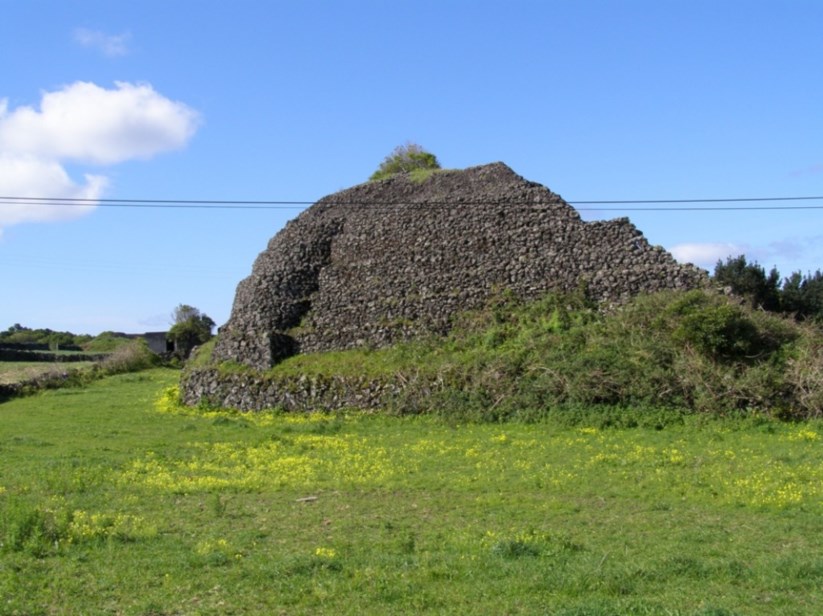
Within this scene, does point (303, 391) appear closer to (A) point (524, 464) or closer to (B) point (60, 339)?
(A) point (524, 464)

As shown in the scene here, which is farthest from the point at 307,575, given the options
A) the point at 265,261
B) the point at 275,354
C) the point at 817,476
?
the point at 265,261

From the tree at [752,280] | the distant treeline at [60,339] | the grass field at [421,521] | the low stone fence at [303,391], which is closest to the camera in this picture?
the grass field at [421,521]

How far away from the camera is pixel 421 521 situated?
12.7 meters

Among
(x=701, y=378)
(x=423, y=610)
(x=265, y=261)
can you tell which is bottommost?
(x=423, y=610)

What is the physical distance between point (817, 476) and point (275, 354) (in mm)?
19313

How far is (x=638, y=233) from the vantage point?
28.8 metres

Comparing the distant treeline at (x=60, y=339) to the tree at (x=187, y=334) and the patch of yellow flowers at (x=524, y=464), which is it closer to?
the tree at (x=187, y=334)

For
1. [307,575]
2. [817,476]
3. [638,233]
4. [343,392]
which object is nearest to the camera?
[307,575]

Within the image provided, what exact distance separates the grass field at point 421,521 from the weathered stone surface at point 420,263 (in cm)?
738

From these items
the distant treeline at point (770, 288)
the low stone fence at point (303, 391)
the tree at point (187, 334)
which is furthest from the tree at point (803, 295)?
the tree at point (187, 334)

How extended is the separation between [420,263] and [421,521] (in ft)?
63.6

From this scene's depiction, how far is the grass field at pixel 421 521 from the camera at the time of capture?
8781mm

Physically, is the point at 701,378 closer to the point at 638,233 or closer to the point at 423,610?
the point at 638,233

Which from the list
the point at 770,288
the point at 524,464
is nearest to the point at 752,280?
the point at 770,288
